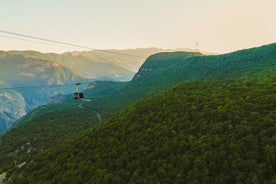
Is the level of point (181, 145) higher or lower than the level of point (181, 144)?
lower

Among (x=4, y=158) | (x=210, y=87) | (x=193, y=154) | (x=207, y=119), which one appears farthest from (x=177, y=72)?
(x=193, y=154)

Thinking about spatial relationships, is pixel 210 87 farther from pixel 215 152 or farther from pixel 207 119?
pixel 215 152

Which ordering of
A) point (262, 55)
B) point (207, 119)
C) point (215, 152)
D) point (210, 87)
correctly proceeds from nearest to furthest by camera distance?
point (215, 152) → point (207, 119) → point (210, 87) → point (262, 55)

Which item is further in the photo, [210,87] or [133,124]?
[210,87]

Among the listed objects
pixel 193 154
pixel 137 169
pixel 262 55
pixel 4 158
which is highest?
pixel 262 55

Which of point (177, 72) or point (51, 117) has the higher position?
point (177, 72)

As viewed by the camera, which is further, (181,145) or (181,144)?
(181,144)

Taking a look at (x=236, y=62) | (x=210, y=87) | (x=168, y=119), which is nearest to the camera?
(x=168, y=119)
